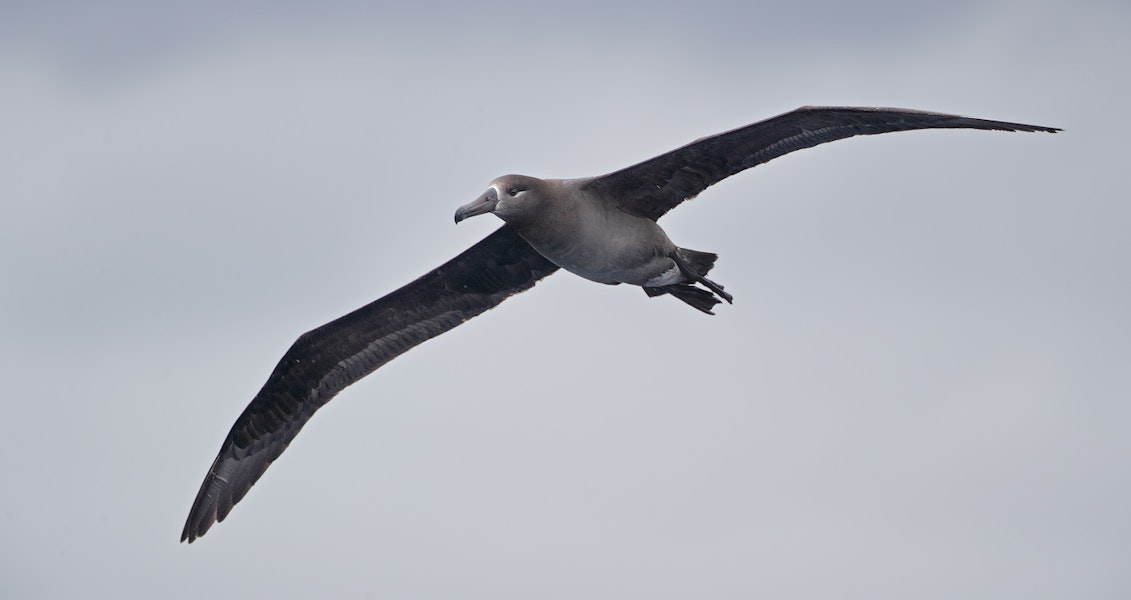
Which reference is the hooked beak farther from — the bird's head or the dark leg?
the dark leg

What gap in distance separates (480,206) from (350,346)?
3.50 metres

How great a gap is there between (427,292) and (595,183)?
283cm

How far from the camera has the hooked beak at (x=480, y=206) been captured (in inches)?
558


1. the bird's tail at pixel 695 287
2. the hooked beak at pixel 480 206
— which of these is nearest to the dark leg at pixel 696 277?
the bird's tail at pixel 695 287

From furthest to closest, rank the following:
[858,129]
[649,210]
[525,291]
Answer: [525,291] → [649,210] → [858,129]

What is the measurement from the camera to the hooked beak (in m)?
14.2

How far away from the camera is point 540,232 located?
14453 millimetres

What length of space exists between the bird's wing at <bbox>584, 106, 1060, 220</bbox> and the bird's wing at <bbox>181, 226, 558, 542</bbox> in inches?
65.7

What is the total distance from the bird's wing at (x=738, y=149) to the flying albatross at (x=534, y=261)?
0.04 ft

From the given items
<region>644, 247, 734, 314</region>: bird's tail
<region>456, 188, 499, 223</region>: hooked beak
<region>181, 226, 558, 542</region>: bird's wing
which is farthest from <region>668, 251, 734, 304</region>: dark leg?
<region>456, 188, 499, 223</region>: hooked beak

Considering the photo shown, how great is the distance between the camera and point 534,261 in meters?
16.4

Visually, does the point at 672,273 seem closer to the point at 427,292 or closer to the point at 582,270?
the point at 582,270

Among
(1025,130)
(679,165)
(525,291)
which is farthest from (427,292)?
(1025,130)

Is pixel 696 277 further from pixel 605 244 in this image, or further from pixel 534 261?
pixel 534 261
